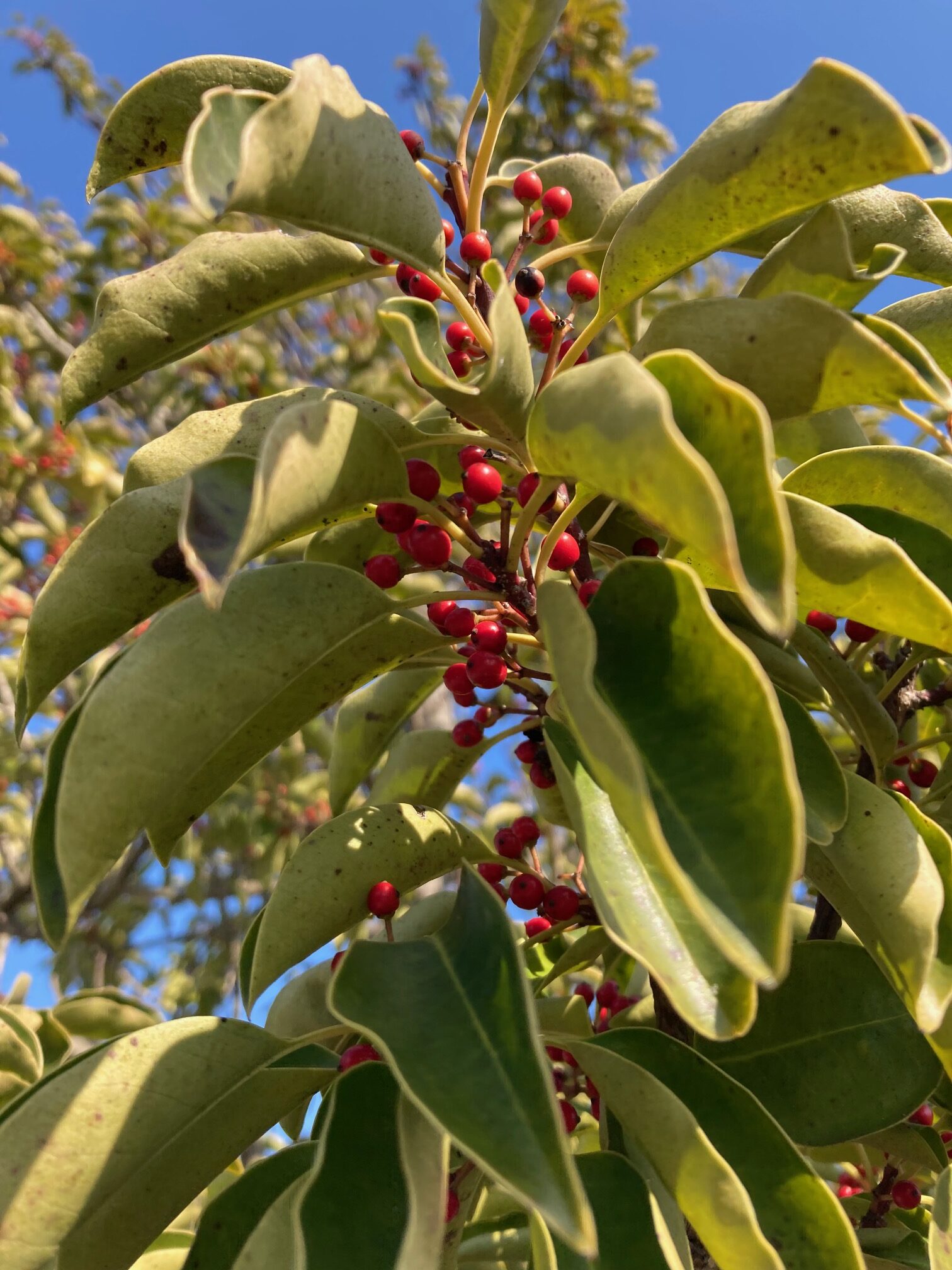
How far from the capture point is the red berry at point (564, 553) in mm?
1244

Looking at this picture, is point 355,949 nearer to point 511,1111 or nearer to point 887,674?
point 511,1111

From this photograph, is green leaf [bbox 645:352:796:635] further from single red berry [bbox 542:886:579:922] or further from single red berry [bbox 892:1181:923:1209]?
single red berry [bbox 892:1181:923:1209]

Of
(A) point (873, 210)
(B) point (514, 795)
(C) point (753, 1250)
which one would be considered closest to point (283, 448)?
(C) point (753, 1250)

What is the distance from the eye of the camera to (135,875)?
4.68 metres

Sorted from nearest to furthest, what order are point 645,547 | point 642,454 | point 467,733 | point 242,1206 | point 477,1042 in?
point 642,454
point 477,1042
point 242,1206
point 645,547
point 467,733

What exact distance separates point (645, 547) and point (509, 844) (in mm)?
510

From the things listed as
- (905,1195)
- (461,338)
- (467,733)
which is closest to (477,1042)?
(467,733)

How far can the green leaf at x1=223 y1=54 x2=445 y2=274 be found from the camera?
2.74ft

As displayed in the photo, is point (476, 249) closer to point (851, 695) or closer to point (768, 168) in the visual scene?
point (768, 168)

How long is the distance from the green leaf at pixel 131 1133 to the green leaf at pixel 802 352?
82cm

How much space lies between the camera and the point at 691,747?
0.83m

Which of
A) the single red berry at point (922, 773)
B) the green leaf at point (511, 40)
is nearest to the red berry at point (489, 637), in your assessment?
the green leaf at point (511, 40)

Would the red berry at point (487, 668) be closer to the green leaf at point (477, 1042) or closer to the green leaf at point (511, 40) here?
the green leaf at point (477, 1042)

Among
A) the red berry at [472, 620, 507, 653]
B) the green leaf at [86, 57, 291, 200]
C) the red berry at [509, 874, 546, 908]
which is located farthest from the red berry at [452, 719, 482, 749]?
the green leaf at [86, 57, 291, 200]
